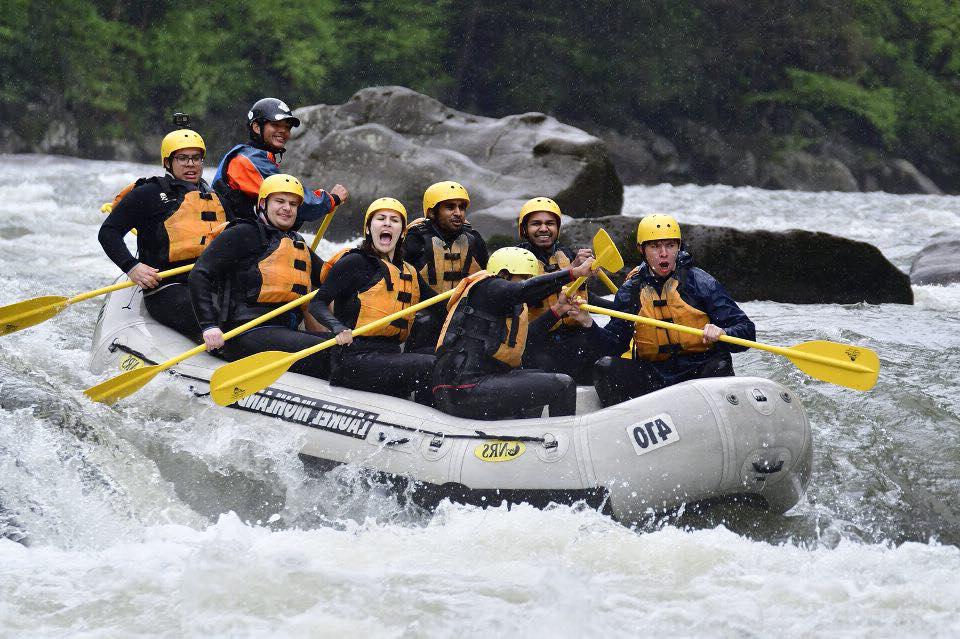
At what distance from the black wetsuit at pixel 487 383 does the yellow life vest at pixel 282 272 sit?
0.92 m

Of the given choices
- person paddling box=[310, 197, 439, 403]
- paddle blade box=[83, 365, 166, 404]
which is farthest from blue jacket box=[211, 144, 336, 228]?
paddle blade box=[83, 365, 166, 404]

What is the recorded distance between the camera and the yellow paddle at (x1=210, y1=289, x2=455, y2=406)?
15.2ft

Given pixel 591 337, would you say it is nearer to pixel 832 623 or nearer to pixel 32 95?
A: pixel 832 623

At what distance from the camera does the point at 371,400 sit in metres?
4.68

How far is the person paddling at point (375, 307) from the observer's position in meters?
4.76

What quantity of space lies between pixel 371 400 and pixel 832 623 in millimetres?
2070

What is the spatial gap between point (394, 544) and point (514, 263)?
48.9 inches

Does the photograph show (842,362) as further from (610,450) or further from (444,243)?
(444,243)

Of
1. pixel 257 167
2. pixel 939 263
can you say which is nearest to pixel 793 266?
pixel 939 263

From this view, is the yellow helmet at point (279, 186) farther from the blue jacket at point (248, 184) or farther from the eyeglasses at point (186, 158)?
the eyeglasses at point (186, 158)

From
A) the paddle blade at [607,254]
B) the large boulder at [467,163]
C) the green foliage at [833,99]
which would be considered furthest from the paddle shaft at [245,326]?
the green foliage at [833,99]

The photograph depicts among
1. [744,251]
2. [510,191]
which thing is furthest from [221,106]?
[744,251]

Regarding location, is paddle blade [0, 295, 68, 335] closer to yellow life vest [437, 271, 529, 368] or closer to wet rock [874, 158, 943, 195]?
yellow life vest [437, 271, 529, 368]

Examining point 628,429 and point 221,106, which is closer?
point 628,429
